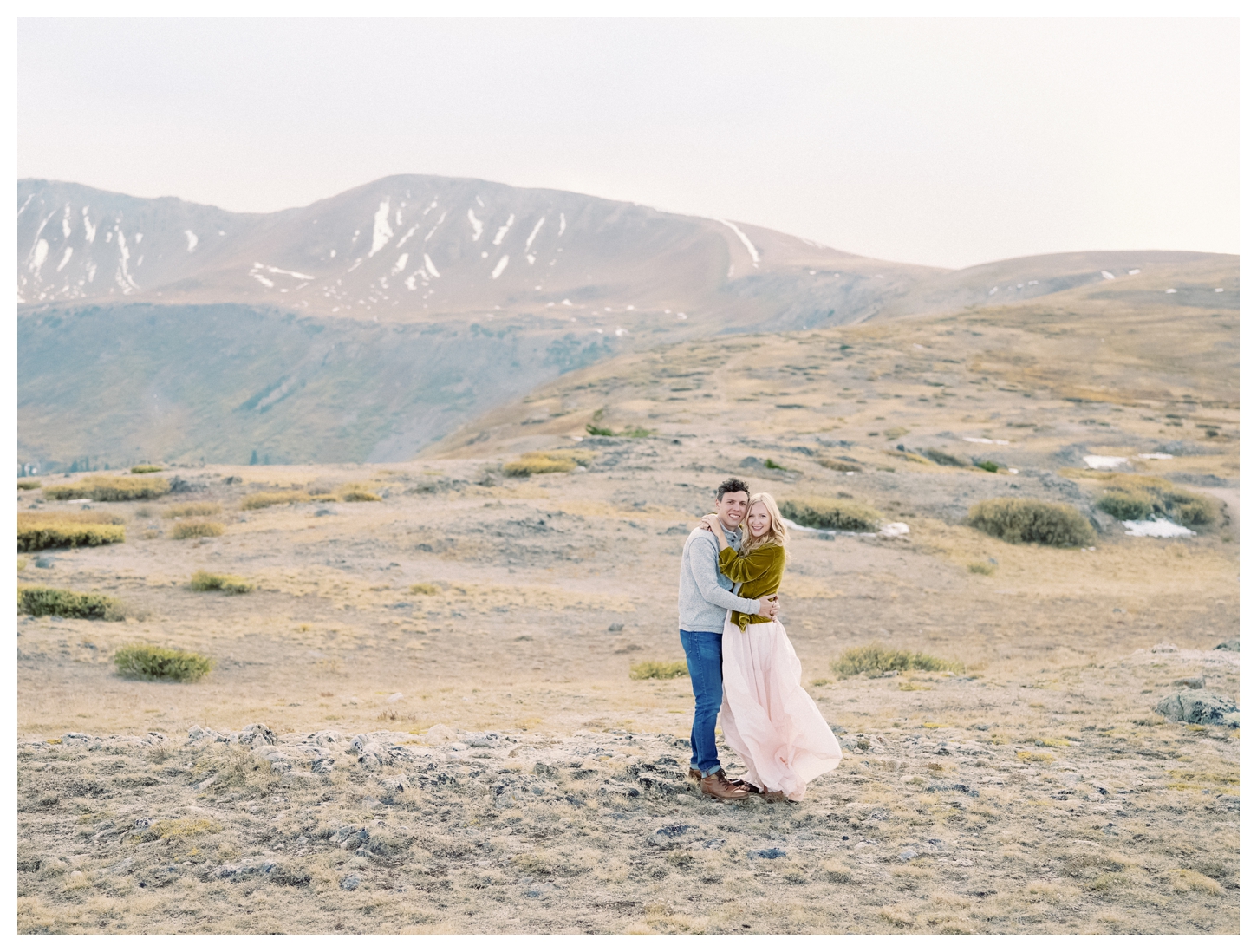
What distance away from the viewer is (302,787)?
610 centimetres

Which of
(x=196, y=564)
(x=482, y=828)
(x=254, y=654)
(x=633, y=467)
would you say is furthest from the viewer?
(x=633, y=467)

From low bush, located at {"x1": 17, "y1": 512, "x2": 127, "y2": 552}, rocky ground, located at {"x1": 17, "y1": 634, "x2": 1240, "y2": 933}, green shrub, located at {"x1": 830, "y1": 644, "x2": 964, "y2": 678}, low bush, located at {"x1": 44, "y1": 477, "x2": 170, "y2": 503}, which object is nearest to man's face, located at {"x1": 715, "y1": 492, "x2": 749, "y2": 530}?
rocky ground, located at {"x1": 17, "y1": 634, "x2": 1240, "y2": 933}

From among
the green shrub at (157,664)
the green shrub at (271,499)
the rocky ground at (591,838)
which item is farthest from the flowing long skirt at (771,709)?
the green shrub at (271,499)

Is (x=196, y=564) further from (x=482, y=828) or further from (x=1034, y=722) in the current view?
(x=1034, y=722)

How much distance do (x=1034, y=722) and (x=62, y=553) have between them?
663 inches

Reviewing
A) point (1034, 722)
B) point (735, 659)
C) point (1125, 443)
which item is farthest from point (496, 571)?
point (1125, 443)

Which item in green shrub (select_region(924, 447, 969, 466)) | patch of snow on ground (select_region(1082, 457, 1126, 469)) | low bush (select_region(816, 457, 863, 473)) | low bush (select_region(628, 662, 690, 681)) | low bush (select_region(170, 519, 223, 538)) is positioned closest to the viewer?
low bush (select_region(628, 662, 690, 681))

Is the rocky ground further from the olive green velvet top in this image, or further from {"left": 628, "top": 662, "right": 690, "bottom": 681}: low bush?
{"left": 628, "top": 662, "right": 690, "bottom": 681}: low bush

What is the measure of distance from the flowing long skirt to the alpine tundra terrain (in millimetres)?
370

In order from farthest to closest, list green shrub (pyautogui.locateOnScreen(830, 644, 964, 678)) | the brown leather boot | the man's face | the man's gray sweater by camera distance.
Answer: green shrub (pyautogui.locateOnScreen(830, 644, 964, 678)) → the brown leather boot → the man's face → the man's gray sweater

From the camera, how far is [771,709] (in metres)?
5.89

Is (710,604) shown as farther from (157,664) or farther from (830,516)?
(830,516)

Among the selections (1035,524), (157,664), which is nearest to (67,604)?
(157,664)

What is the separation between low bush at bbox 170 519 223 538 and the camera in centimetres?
1920
